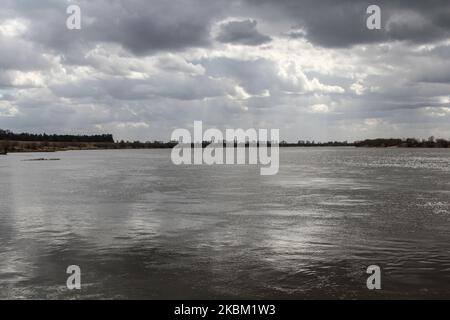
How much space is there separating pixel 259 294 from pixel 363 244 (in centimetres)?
821

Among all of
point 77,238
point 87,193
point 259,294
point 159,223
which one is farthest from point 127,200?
point 259,294

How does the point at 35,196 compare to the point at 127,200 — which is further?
the point at 35,196

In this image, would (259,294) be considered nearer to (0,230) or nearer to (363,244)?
(363,244)

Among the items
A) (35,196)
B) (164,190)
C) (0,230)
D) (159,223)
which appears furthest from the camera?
(164,190)

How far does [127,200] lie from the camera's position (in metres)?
35.9

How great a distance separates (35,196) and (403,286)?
110 ft

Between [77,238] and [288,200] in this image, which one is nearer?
[77,238]

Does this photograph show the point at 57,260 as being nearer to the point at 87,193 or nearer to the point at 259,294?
the point at 259,294

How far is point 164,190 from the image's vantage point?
1731 inches

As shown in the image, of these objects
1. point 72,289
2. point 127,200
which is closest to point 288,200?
point 127,200
